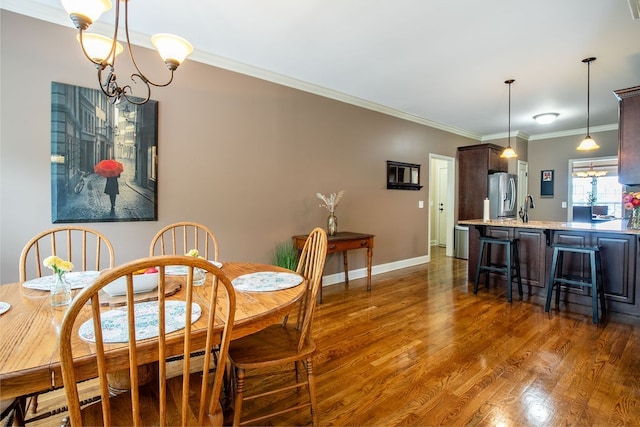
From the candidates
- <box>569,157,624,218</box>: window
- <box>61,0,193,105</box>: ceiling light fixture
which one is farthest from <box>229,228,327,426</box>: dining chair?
<box>569,157,624,218</box>: window

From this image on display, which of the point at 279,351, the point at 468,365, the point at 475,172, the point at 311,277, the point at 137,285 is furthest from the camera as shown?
the point at 475,172

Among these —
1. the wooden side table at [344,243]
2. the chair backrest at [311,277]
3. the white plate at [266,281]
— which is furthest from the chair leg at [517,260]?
the white plate at [266,281]

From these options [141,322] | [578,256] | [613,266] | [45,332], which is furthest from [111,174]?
[613,266]

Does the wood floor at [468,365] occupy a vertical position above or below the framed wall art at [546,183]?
below

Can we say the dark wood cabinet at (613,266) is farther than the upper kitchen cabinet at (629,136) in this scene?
No

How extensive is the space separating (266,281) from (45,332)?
→ 87 centimetres

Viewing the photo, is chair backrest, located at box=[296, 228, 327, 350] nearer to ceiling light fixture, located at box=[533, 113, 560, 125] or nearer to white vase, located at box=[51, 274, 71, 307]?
white vase, located at box=[51, 274, 71, 307]

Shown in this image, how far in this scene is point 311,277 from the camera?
186 cm

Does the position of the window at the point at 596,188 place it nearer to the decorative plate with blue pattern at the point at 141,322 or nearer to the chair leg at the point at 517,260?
the chair leg at the point at 517,260

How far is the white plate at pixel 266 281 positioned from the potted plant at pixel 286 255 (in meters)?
1.69

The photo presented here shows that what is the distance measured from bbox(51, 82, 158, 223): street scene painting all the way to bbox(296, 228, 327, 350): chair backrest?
1716 millimetres

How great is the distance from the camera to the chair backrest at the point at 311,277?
4.94ft

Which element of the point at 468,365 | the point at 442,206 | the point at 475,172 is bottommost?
the point at 468,365

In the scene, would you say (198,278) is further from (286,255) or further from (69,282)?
(286,255)
